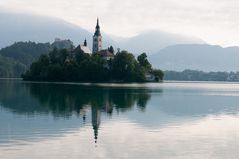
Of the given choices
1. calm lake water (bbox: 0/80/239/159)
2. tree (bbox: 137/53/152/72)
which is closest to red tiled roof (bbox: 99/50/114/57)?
tree (bbox: 137/53/152/72)

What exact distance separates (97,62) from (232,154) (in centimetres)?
12737

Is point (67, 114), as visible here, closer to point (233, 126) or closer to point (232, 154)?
point (233, 126)

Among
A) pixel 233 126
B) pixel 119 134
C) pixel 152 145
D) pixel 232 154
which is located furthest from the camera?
pixel 233 126

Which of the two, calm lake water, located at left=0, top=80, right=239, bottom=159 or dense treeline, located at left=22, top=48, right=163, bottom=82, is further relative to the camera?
dense treeline, located at left=22, top=48, right=163, bottom=82

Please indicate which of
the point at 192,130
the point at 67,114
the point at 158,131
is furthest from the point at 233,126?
the point at 67,114

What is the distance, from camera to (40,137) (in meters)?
25.0

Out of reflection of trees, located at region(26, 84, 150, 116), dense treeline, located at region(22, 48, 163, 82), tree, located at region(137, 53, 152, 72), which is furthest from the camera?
tree, located at region(137, 53, 152, 72)

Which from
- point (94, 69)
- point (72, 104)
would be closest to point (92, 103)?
point (72, 104)

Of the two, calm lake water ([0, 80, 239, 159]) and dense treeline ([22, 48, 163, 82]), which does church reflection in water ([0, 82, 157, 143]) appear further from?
dense treeline ([22, 48, 163, 82])

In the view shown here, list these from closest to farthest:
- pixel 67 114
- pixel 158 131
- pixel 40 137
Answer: pixel 40 137 → pixel 158 131 → pixel 67 114

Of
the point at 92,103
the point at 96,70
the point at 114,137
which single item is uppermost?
the point at 96,70

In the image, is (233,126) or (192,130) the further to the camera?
(233,126)

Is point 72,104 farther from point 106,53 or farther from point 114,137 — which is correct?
point 106,53

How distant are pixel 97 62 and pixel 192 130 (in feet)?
389
